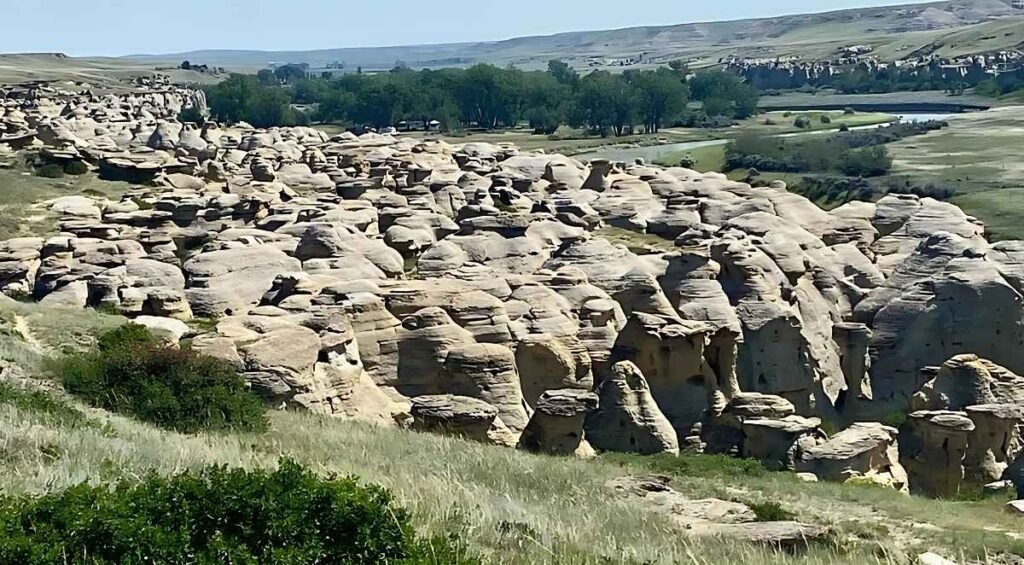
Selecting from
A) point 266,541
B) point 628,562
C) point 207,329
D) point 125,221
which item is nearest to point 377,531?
point 266,541

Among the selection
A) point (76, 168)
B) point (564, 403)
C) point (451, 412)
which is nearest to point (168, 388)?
point (451, 412)

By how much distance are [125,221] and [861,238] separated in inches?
802

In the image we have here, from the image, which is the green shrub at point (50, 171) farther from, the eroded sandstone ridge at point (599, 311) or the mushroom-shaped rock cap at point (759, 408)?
the mushroom-shaped rock cap at point (759, 408)

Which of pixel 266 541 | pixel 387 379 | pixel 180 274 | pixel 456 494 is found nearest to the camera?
pixel 266 541

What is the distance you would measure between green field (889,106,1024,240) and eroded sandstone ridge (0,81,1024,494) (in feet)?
41.2

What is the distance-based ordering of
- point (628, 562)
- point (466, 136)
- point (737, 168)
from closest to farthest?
point (628, 562)
point (737, 168)
point (466, 136)

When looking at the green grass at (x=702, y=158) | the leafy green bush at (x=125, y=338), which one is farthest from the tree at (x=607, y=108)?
the leafy green bush at (x=125, y=338)

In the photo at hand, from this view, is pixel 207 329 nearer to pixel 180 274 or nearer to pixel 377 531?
pixel 180 274

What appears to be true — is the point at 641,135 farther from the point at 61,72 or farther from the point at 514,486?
the point at 514,486

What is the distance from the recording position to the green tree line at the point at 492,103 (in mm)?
99500

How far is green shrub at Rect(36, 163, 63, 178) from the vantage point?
155 ft

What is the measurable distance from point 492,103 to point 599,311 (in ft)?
276

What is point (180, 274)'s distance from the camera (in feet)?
86.4

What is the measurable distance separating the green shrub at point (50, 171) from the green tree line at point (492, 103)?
50.1 meters
